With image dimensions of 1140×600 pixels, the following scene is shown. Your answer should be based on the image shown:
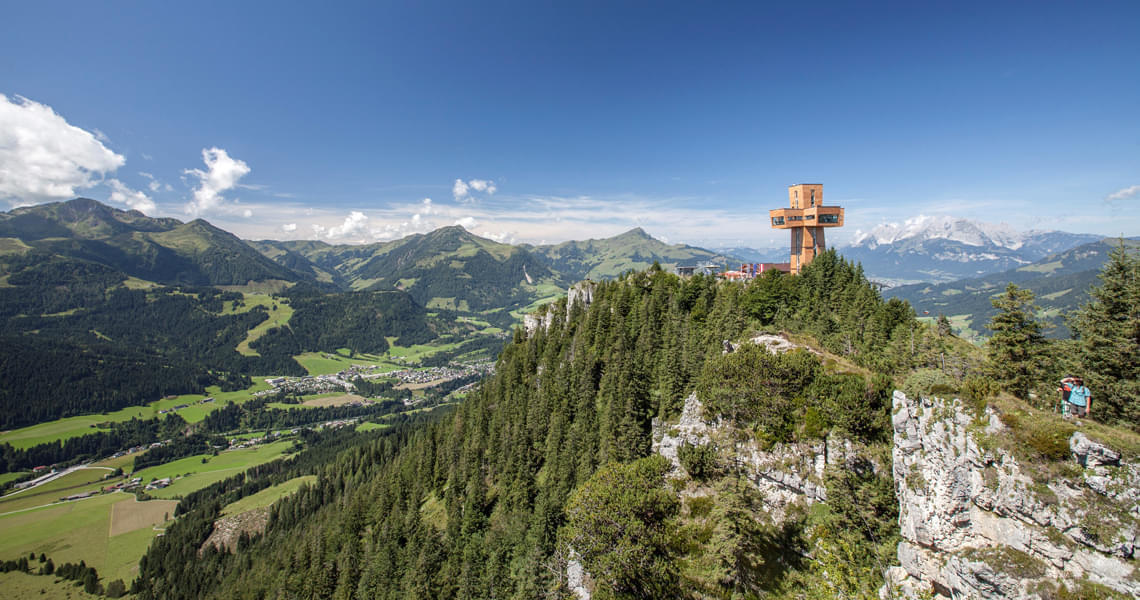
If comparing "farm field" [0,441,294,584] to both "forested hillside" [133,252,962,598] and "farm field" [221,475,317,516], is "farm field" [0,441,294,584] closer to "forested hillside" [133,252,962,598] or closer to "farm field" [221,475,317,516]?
"farm field" [221,475,317,516]

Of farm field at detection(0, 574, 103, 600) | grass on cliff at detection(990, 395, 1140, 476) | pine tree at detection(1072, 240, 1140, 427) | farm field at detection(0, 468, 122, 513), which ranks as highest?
pine tree at detection(1072, 240, 1140, 427)

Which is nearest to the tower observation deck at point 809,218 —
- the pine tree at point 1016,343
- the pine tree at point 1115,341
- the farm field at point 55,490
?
the pine tree at point 1016,343

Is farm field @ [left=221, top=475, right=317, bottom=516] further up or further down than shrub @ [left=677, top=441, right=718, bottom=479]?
further down

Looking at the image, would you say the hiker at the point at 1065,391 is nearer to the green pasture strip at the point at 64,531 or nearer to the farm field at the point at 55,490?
the green pasture strip at the point at 64,531

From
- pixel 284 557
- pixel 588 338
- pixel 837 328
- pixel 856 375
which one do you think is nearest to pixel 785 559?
pixel 856 375

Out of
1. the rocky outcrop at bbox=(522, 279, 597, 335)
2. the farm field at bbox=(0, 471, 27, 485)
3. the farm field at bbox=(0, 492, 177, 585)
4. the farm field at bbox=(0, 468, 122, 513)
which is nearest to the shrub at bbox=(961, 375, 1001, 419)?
the rocky outcrop at bbox=(522, 279, 597, 335)

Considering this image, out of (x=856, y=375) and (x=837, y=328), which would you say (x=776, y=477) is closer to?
(x=856, y=375)
